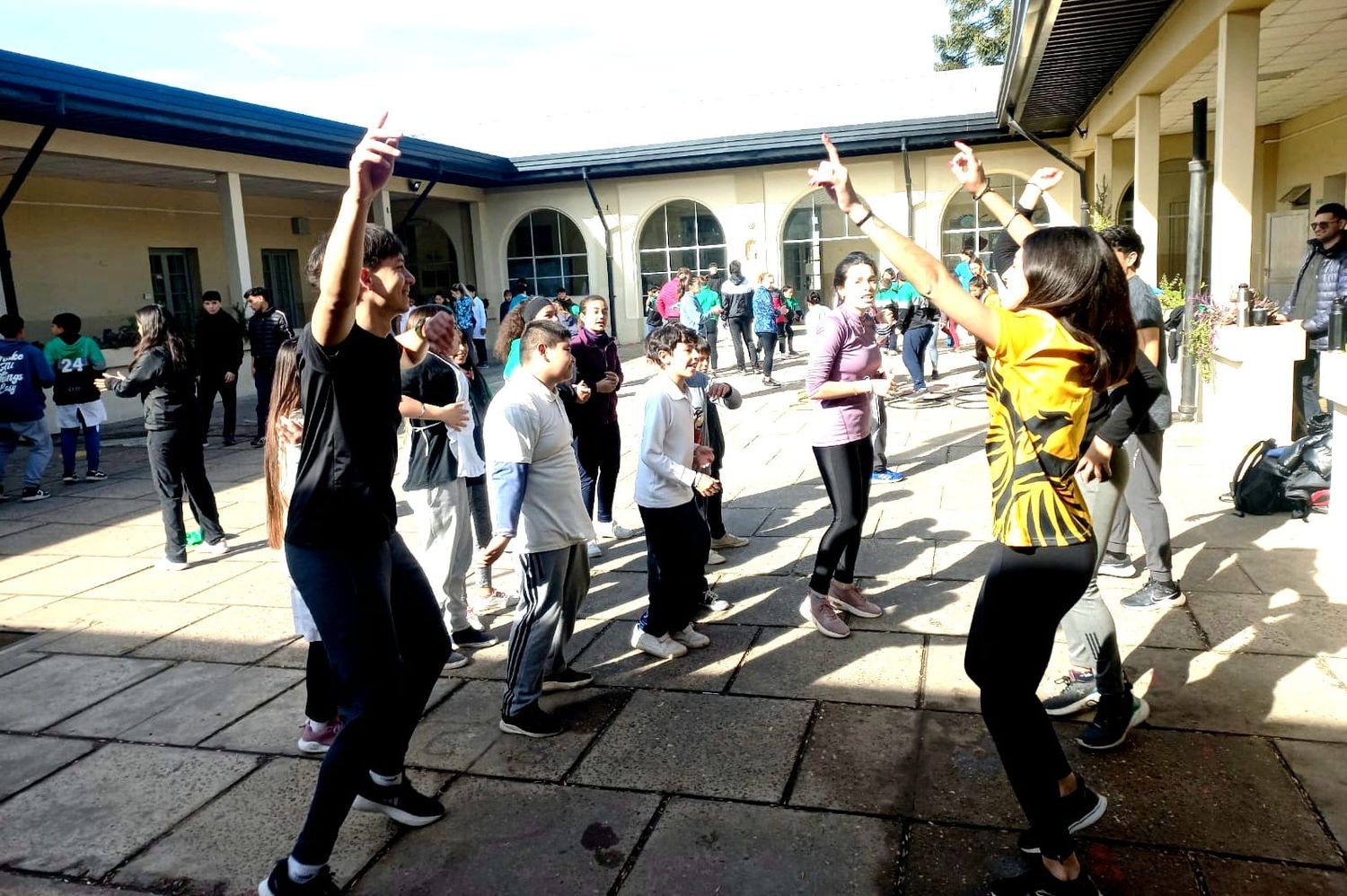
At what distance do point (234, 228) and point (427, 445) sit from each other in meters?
12.3

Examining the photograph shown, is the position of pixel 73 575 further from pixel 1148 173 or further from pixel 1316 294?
pixel 1148 173

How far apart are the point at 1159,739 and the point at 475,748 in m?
2.32

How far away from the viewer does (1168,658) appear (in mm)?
3719

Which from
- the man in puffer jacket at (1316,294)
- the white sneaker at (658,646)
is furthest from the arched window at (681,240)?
the white sneaker at (658,646)

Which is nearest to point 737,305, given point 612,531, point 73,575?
point 612,531

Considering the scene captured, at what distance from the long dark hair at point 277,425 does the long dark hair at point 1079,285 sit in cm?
217

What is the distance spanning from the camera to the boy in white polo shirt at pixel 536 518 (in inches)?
132

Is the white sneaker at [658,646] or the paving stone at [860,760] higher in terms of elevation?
the white sneaker at [658,646]

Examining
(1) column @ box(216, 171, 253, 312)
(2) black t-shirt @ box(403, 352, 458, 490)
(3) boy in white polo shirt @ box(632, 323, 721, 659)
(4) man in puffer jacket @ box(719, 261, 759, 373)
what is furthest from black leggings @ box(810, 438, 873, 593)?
(1) column @ box(216, 171, 253, 312)

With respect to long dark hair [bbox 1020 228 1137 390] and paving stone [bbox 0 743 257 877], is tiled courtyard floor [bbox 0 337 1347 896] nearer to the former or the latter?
paving stone [bbox 0 743 257 877]

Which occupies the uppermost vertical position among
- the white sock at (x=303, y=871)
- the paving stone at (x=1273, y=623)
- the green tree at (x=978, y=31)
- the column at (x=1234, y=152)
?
the green tree at (x=978, y=31)

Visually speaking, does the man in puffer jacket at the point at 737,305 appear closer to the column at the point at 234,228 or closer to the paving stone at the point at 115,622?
the column at the point at 234,228

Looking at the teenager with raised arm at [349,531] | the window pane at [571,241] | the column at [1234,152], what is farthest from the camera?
the window pane at [571,241]

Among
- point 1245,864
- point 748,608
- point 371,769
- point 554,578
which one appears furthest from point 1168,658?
point 371,769
